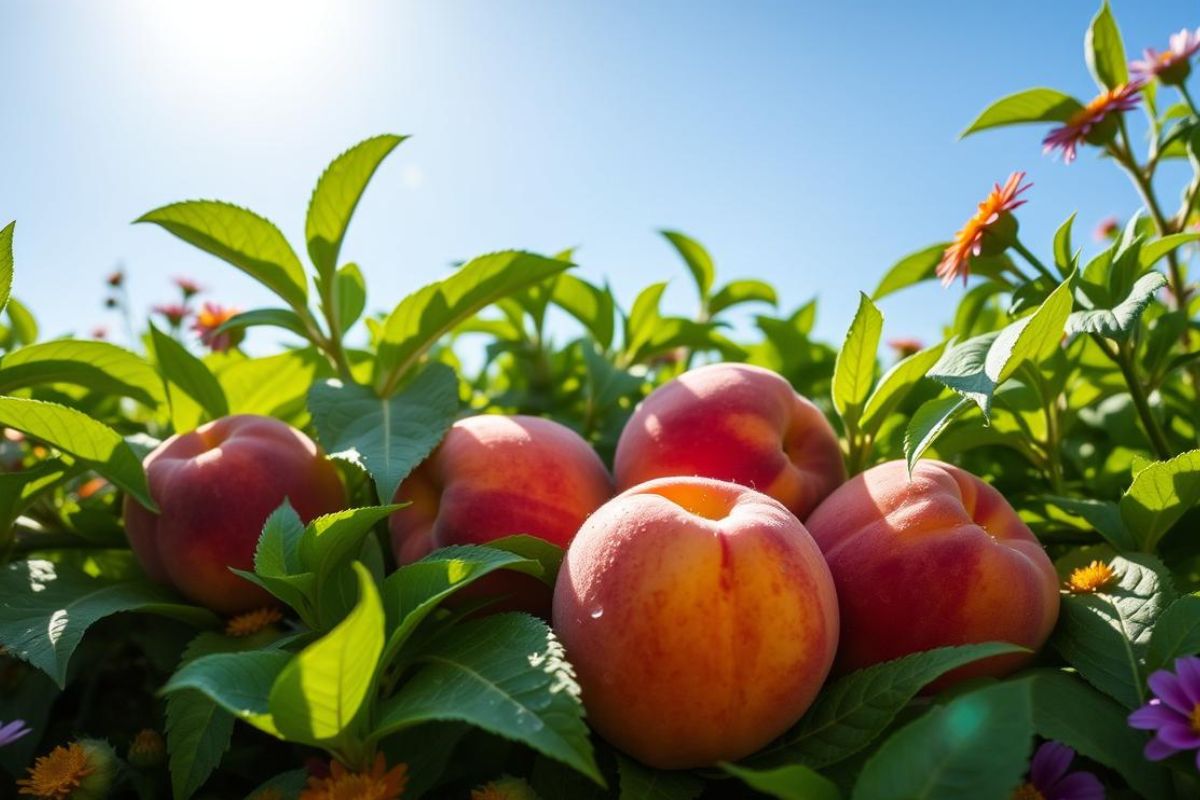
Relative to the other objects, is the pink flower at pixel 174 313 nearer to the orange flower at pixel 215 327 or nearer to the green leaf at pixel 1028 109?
the orange flower at pixel 215 327

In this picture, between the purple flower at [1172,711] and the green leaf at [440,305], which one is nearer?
the purple flower at [1172,711]

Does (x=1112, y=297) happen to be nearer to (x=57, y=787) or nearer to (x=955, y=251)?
(x=955, y=251)

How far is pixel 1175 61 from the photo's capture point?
146 cm

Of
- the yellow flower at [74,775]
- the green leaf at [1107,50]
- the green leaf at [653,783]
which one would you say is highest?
the green leaf at [1107,50]

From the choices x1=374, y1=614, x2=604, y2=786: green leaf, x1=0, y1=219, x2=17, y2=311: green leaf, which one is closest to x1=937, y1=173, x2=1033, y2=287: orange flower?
x1=374, y1=614, x2=604, y2=786: green leaf

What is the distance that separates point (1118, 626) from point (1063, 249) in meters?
0.55

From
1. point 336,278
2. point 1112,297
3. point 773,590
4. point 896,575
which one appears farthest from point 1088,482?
point 336,278

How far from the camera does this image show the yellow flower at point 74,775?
829 millimetres

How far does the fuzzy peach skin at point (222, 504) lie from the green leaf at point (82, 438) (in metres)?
0.04

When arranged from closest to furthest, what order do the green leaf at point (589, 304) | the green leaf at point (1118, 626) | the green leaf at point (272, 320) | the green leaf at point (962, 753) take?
the green leaf at point (962, 753) → the green leaf at point (1118, 626) → the green leaf at point (272, 320) → the green leaf at point (589, 304)

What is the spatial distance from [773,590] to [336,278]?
3.00 feet

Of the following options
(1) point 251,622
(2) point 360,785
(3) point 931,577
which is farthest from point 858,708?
(1) point 251,622

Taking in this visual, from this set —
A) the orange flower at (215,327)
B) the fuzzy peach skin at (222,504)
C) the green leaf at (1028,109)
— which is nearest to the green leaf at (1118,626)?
the green leaf at (1028,109)

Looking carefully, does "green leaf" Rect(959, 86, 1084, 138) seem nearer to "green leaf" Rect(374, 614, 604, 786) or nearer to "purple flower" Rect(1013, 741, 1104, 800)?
"purple flower" Rect(1013, 741, 1104, 800)
